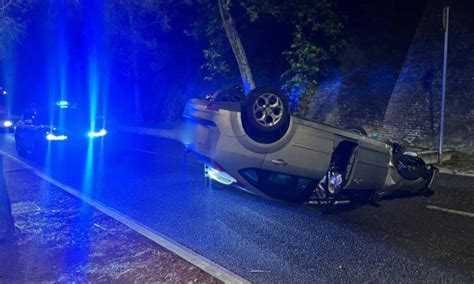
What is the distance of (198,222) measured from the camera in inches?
229

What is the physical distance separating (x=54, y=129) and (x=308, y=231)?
32.4 ft

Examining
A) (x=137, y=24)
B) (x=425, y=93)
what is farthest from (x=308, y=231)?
(x=137, y=24)

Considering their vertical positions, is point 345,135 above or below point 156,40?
below

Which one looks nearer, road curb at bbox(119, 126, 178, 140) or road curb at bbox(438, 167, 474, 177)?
road curb at bbox(438, 167, 474, 177)

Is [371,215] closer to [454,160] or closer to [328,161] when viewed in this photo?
[328,161]

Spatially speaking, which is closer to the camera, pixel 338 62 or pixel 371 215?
pixel 371 215

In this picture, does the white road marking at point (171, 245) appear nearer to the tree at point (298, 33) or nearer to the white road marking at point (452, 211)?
the white road marking at point (452, 211)

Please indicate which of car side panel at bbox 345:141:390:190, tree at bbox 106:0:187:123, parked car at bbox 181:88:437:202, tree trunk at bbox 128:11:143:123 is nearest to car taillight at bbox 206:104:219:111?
parked car at bbox 181:88:437:202

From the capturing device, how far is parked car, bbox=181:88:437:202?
5059 mm

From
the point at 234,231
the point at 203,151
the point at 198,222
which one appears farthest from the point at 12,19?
the point at 234,231

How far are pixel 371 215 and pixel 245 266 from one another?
259cm

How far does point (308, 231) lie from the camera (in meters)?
5.32

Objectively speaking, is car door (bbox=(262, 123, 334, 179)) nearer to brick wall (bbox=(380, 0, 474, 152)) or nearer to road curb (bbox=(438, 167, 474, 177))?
road curb (bbox=(438, 167, 474, 177))

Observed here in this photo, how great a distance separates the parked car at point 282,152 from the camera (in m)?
5.06
